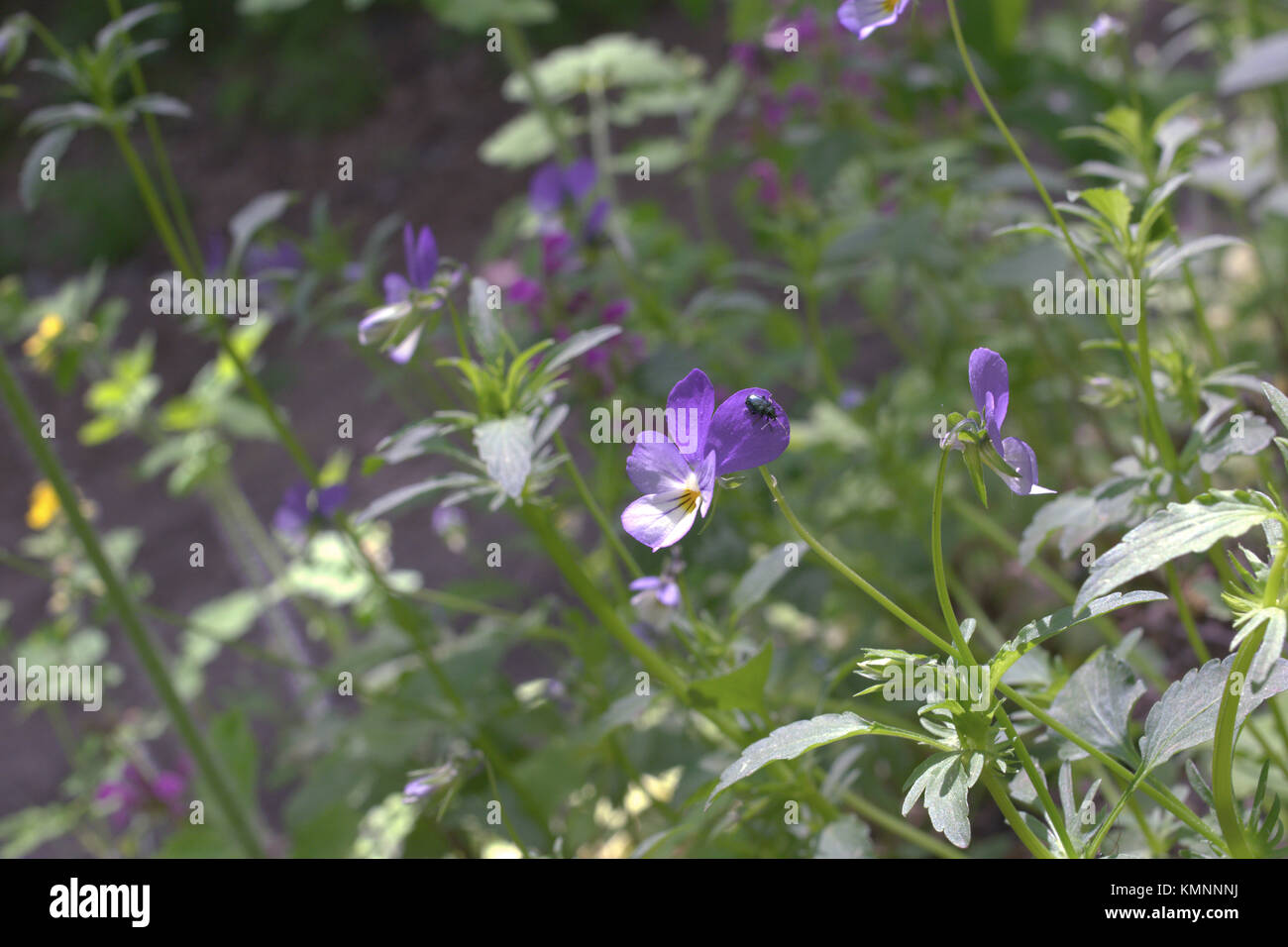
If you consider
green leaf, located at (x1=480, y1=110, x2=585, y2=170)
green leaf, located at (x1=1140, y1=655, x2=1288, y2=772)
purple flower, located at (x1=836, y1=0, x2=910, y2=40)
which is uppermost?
green leaf, located at (x1=480, y1=110, x2=585, y2=170)

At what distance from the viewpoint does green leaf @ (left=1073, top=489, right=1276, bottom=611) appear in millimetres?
583

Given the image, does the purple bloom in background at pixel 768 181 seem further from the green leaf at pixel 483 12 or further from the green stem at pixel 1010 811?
the green stem at pixel 1010 811

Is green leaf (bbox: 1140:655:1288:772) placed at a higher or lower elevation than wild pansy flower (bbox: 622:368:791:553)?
lower

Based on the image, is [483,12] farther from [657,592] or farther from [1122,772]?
[1122,772]

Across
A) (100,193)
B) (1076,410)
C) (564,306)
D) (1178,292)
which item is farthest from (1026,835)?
(100,193)

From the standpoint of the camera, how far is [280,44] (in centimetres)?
629

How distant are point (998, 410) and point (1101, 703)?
0.91 ft

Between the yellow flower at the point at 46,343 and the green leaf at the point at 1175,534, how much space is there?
141 cm

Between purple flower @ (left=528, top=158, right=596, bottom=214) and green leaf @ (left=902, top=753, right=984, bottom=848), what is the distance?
1021 mm

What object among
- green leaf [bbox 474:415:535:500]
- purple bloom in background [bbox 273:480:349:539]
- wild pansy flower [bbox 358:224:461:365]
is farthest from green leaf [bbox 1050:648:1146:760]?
purple bloom in background [bbox 273:480:349:539]

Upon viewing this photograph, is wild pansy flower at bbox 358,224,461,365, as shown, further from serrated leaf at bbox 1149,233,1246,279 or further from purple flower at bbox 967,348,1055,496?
serrated leaf at bbox 1149,233,1246,279

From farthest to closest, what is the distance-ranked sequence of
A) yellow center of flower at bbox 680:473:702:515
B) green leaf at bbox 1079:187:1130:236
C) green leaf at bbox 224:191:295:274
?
green leaf at bbox 224:191:295:274 → green leaf at bbox 1079:187:1130:236 → yellow center of flower at bbox 680:473:702:515

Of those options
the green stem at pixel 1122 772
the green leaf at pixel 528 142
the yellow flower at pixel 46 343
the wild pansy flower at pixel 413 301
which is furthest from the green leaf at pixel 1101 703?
the green leaf at pixel 528 142

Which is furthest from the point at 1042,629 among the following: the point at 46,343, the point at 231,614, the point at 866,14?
the point at 231,614
